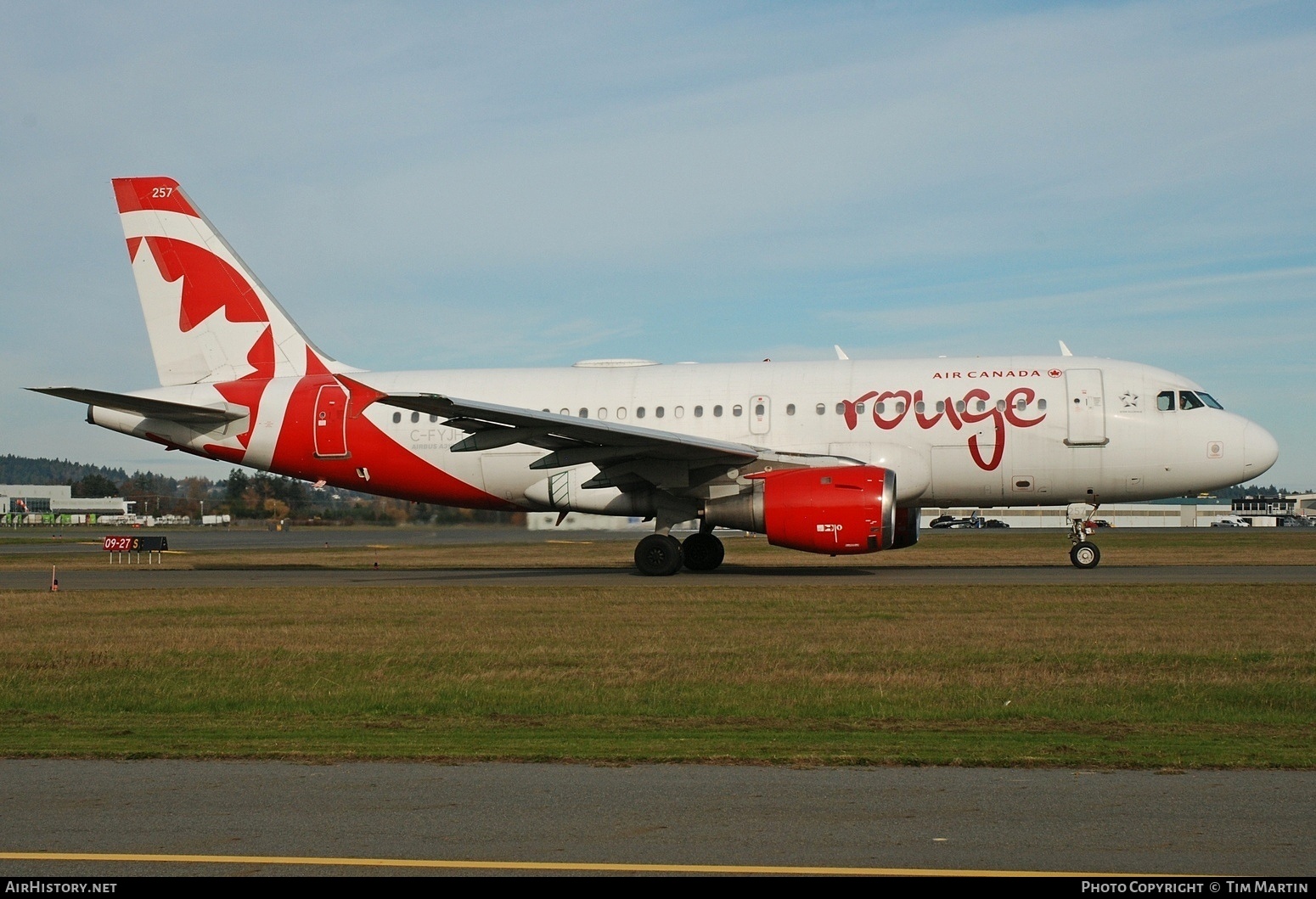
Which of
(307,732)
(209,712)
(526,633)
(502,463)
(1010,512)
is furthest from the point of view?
(1010,512)

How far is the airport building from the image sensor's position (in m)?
A: 140

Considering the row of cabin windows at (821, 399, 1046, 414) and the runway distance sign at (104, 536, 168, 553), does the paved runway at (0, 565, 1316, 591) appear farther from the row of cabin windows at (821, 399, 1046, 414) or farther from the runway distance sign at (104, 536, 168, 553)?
the runway distance sign at (104, 536, 168, 553)

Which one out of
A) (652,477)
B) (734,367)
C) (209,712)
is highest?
(734,367)

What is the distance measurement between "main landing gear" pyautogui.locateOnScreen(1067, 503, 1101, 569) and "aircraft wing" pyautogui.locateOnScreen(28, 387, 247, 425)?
60.4 ft

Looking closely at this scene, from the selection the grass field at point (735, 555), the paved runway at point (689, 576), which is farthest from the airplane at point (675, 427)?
the grass field at point (735, 555)

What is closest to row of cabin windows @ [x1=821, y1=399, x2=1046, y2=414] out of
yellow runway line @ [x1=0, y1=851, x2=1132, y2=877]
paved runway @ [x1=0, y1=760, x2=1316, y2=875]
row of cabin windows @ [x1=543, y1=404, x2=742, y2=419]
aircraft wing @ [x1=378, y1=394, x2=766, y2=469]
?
row of cabin windows @ [x1=543, y1=404, x2=742, y2=419]

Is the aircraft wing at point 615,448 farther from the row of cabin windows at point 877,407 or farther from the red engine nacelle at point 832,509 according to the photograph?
the red engine nacelle at point 832,509

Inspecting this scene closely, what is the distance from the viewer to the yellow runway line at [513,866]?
17.9 ft

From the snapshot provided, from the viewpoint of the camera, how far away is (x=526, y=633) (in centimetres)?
1570

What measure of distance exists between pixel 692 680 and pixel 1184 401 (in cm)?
1726
